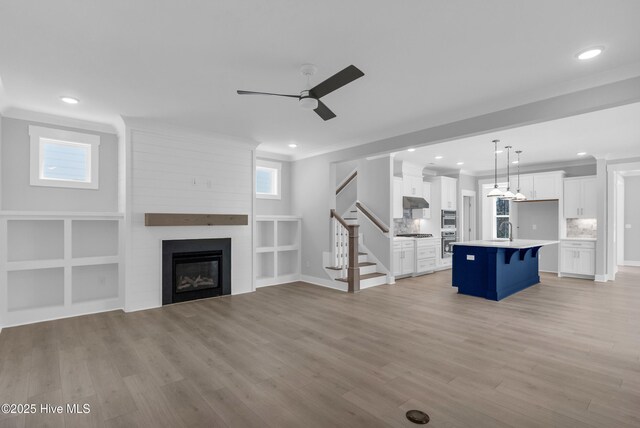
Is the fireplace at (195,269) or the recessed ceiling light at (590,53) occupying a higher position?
the recessed ceiling light at (590,53)

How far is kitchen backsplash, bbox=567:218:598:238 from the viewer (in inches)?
316

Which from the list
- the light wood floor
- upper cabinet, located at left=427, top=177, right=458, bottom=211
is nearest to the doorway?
upper cabinet, located at left=427, top=177, right=458, bottom=211

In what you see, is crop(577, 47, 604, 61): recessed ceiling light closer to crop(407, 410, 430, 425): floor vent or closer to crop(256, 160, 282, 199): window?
crop(407, 410, 430, 425): floor vent

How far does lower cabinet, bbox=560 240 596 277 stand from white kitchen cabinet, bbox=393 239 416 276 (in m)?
3.58

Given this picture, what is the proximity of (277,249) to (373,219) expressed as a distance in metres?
2.25

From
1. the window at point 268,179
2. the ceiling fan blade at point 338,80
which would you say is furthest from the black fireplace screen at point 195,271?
the ceiling fan blade at point 338,80

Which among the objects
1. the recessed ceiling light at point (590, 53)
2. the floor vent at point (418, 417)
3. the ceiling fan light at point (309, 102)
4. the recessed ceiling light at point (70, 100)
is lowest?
the floor vent at point (418, 417)

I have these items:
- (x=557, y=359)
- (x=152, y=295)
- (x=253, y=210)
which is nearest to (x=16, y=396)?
(x=152, y=295)

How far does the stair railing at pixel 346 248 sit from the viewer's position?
Answer: 6.27m

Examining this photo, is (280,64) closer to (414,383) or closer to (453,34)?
(453,34)

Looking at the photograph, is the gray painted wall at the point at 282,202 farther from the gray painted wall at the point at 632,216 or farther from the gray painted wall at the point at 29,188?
the gray painted wall at the point at 632,216

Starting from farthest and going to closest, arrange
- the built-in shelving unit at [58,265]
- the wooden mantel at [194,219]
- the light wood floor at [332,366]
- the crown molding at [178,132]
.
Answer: the wooden mantel at [194,219]
the crown molding at [178,132]
the built-in shelving unit at [58,265]
the light wood floor at [332,366]

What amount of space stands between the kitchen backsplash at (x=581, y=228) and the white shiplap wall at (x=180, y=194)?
7.98 meters

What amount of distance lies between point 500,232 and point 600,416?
8.59m
